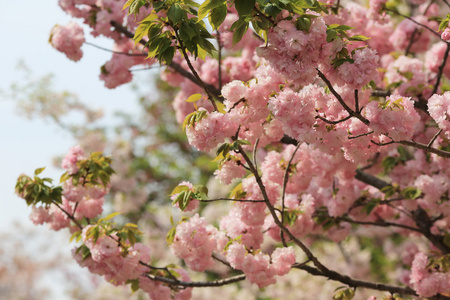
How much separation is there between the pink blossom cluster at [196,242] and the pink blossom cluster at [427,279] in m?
1.27

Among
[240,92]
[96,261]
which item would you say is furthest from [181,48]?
[96,261]

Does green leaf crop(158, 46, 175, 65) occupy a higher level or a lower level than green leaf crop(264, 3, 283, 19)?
higher

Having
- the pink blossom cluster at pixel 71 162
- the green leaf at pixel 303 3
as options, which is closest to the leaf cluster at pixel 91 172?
the pink blossom cluster at pixel 71 162

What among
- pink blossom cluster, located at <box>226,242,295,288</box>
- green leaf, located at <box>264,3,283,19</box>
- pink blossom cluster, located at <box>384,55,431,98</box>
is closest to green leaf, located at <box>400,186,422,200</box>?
pink blossom cluster, located at <box>384,55,431,98</box>

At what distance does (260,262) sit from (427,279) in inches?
45.2

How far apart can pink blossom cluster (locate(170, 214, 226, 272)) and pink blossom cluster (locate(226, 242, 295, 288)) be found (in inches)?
14.1

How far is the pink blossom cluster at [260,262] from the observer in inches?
99.3

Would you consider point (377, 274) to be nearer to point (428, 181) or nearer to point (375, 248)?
point (375, 248)

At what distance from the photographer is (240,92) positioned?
2023 mm

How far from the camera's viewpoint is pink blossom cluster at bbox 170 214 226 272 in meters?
2.83

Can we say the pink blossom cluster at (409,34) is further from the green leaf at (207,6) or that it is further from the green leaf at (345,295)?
the green leaf at (207,6)

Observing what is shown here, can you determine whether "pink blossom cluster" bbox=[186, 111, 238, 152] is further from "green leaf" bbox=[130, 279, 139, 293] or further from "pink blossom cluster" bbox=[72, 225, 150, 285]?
"green leaf" bbox=[130, 279, 139, 293]

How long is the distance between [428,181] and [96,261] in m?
2.30

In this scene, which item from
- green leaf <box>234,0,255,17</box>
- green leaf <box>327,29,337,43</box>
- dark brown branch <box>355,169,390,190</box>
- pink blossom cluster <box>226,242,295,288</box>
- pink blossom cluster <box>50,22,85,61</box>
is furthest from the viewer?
pink blossom cluster <box>50,22,85,61</box>
